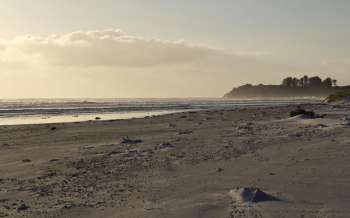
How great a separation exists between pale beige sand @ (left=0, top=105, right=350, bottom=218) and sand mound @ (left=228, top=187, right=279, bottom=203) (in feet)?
0.49

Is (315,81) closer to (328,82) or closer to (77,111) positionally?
(328,82)

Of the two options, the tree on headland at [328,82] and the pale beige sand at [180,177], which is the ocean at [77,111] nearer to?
the pale beige sand at [180,177]

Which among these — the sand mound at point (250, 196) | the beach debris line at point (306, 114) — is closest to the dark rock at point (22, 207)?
the sand mound at point (250, 196)

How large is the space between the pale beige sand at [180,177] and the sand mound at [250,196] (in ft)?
0.49

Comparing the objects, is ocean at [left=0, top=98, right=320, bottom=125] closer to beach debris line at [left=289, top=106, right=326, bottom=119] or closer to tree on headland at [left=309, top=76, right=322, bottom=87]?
beach debris line at [left=289, top=106, right=326, bottom=119]

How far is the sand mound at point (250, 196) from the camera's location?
6.99 m

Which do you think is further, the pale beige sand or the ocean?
the ocean

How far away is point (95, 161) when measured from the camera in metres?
11.7

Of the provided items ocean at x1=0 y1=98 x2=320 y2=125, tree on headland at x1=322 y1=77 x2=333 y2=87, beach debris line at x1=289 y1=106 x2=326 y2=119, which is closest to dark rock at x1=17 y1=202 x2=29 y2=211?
beach debris line at x1=289 y1=106 x2=326 y2=119

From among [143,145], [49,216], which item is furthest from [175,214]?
[143,145]

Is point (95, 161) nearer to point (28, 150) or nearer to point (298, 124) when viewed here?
point (28, 150)

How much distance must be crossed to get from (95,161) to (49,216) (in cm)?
491

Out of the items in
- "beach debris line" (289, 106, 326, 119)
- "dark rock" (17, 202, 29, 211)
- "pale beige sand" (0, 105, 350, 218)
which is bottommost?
"dark rock" (17, 202, 29, 211)

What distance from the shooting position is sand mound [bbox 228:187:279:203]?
22.9 ft
